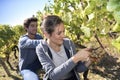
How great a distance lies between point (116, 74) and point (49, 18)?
6400 mm

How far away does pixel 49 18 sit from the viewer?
291cm

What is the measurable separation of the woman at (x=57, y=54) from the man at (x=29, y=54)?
36.3 inches

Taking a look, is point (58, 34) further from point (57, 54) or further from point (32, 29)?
point (32, 29)

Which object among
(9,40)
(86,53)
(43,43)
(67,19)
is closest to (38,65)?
(43,43)

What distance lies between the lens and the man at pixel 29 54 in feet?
13.6

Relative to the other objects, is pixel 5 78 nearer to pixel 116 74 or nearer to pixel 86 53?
pixel 116 74

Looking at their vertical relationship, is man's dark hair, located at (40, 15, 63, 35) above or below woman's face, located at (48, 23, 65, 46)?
above

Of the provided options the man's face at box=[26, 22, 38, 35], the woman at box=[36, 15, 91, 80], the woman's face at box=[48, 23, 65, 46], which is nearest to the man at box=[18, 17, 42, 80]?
the man's face at box=[26, 22, 38, 35]

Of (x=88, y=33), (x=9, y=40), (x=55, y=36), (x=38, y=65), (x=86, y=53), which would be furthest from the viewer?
(x=9, y=40)

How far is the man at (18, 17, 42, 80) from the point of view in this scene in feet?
13.6

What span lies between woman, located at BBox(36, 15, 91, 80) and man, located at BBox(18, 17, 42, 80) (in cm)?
92

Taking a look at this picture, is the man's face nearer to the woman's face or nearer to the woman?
the woman

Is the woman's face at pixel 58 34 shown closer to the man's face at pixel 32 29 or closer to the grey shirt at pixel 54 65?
the grey shirt at pixel 54 65

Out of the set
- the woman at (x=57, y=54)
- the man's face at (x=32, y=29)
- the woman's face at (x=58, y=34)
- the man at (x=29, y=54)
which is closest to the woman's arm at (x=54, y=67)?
the woman at (x=57, y=54)
